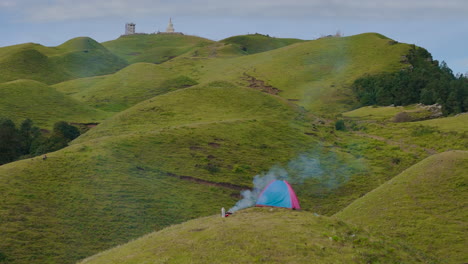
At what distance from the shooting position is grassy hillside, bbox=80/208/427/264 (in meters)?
19.6

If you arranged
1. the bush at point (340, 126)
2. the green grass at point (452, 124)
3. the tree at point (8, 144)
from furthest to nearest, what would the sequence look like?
the bush at point (340, 126)
the green grass at point (452, 124)
the tree at point (8, 144)

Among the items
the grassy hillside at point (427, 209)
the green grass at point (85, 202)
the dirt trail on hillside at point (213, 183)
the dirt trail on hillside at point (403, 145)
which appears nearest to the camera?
the grassy hillside at point (427, 209)

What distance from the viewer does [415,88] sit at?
106 m

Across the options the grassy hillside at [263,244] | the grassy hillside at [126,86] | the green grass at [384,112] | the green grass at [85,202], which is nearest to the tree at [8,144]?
the green grass at [85,202]

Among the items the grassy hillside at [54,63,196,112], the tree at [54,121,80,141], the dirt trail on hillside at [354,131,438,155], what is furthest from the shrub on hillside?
the grassy hillside at [54,63,196,112]

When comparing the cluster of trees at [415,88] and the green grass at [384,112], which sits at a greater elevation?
the cluster of trees at [415,88]

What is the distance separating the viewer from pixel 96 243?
36000mm

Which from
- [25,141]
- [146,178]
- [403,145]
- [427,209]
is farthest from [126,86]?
[427,209]

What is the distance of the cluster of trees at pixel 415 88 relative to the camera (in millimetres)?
89562

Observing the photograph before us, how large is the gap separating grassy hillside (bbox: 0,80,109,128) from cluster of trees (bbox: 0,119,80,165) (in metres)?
12.2

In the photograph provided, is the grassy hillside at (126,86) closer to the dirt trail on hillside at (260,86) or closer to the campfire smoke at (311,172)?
the dirt trail on hillside at (260,86)

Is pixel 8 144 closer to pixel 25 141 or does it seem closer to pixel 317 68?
pixel 25 141

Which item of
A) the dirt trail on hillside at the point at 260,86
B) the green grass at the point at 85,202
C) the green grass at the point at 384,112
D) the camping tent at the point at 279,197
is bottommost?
the green grass at the point at 85,202

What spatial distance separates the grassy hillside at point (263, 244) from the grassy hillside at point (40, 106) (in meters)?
71.5
